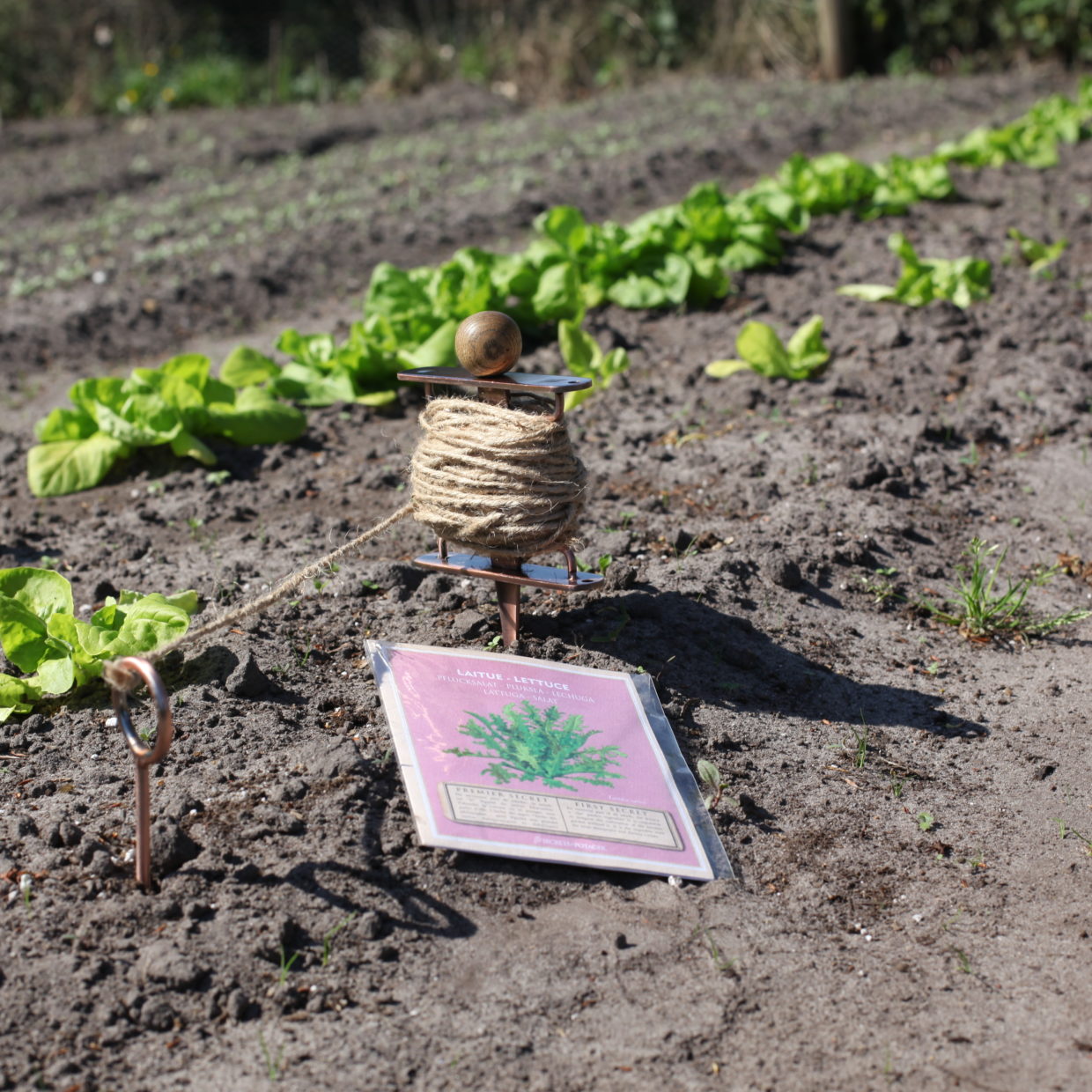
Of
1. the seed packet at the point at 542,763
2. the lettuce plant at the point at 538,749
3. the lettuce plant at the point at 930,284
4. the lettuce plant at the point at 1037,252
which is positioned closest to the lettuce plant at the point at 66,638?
the seed packet at the point at 542,763

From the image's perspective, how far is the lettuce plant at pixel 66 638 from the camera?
253 centimetres

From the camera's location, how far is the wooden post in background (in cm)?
1255

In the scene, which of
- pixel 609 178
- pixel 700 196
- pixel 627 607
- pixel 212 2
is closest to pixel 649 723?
pixel 627 607

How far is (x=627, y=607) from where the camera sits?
2980 mm

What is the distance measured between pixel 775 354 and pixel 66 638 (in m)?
2.92

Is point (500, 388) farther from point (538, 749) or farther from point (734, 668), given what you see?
point (734, 668)

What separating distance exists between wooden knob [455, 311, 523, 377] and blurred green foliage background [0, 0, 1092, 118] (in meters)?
11.6

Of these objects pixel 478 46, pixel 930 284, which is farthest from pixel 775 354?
pixel 478 46

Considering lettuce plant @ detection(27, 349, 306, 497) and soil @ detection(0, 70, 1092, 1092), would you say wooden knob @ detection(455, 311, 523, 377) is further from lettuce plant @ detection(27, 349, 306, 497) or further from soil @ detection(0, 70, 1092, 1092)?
lettuce plant @ detection(27, 349, 306, 497)

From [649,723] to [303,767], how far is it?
2.37 ft

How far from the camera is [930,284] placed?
521 centimetres

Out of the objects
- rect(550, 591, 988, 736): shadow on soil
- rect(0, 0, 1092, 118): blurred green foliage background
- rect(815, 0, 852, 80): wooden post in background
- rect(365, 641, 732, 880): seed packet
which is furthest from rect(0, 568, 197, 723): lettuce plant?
rect(815, 0, 852, 80): wooden post in background

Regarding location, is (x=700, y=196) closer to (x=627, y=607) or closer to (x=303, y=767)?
(x=627, y=607)

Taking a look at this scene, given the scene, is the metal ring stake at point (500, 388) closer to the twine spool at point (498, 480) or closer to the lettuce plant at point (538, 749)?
the twine spool at point (498, 480)
